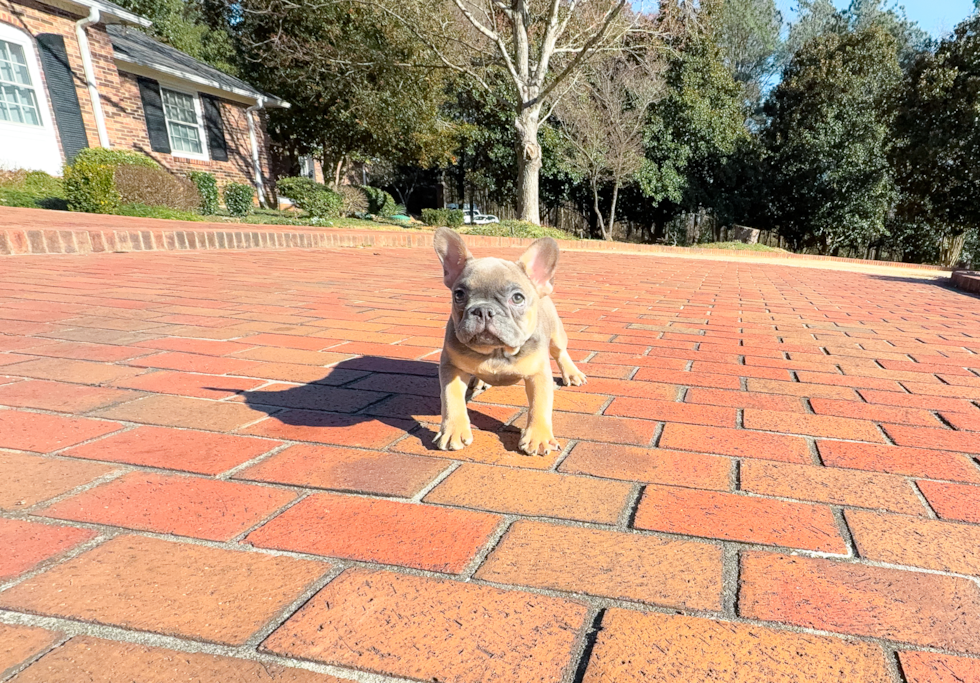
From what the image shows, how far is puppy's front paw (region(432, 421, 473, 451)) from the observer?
6.89ft

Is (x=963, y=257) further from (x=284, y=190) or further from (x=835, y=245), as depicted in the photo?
(x=284, y=190)

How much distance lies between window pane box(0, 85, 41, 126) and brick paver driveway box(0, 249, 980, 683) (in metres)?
13.7

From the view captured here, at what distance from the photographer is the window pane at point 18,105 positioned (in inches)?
498

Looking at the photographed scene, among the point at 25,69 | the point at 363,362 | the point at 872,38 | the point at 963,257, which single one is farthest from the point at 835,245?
the point at 25,69

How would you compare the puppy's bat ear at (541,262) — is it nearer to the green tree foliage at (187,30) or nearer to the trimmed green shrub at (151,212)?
the trimmed green shrub at (151,212)

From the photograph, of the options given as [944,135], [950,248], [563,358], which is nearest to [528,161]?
[944,135]

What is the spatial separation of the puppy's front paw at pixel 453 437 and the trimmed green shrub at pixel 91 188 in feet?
37.2

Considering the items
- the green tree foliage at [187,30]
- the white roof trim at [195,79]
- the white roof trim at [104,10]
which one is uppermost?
the green tree foliage at [187,30]

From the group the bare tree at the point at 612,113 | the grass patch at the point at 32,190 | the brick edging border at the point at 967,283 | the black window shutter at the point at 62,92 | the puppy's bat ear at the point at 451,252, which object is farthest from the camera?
the bare tree at the point at 612,113

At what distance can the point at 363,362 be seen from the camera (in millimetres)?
3166

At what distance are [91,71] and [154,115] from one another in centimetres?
246

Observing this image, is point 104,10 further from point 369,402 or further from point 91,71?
point 369,402

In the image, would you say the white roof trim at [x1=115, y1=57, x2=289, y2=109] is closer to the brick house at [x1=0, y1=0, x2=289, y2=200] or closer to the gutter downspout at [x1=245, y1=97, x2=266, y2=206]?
the brick house at [x1=0, y1=0, x2=289, y2=200]

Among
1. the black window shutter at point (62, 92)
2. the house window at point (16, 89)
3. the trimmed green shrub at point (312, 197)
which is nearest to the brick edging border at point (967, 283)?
the trimmed green shrub at point (312, 197)
